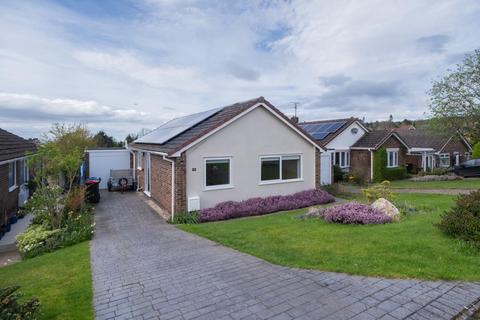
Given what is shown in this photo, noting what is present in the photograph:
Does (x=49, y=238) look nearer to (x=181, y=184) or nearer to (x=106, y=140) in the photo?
(x=181, y=184)

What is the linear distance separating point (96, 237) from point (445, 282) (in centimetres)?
964

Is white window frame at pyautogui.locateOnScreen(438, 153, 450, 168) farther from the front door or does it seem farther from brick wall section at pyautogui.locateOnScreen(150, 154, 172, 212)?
brick wall section at pyautogui.locateOnScreen(150, 154, 172, 212)

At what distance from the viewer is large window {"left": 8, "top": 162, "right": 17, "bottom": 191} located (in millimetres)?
13891

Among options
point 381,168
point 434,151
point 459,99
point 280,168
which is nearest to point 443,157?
point 434,151

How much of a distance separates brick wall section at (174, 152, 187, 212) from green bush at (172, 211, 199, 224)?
21 cm

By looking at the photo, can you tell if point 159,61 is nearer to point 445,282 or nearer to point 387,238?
point 387,238

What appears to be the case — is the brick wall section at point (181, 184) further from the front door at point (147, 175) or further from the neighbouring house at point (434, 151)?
the neighbouring house at point (434, 151)

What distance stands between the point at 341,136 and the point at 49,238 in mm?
24444

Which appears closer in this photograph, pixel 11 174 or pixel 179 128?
pixel 11 174

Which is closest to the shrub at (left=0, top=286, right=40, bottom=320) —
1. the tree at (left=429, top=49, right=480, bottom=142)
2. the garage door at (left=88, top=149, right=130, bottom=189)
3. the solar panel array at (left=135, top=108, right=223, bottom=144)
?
the solar panel array at (left=135, top=108, right=223, bottom=144)

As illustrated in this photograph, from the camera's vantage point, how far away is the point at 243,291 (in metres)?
5.45

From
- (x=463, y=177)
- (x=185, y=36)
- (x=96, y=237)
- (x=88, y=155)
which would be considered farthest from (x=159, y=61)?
(x=463, y=177)

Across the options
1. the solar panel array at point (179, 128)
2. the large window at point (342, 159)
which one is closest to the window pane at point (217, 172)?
the solar panel array at point (179, 128)

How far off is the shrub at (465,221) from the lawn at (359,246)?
30 cm
